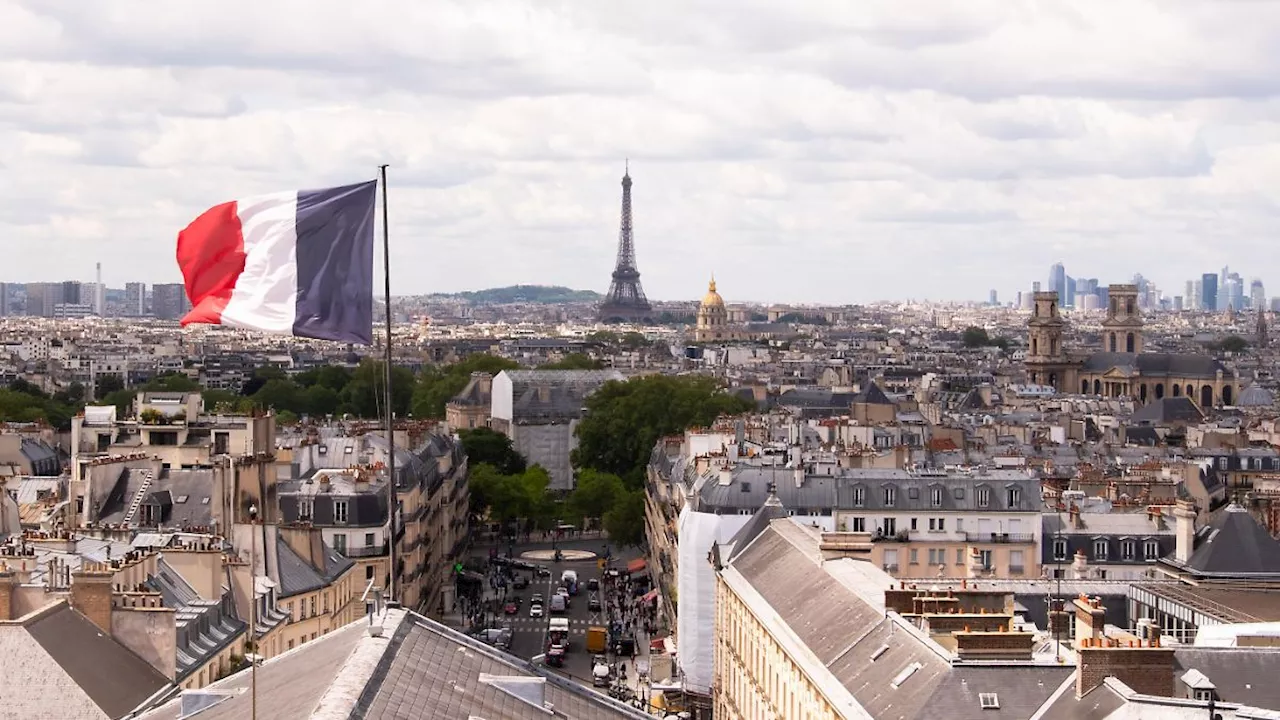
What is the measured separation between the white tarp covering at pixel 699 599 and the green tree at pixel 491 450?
49.3 meters

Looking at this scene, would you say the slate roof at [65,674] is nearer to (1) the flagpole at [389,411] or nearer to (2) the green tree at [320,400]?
(1) the flagpole at [389,411]

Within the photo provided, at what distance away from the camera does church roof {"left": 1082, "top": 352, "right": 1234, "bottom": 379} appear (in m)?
182

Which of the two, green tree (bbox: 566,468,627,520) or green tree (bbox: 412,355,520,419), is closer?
green tree (bbox: 566,468,627,520)

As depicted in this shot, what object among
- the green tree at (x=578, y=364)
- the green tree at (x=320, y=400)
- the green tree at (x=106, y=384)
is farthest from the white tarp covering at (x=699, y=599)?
the green tree at (x=106, y=384)

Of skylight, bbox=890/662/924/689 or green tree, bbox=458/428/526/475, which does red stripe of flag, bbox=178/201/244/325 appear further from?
green tree, bbox=458/428/526/475

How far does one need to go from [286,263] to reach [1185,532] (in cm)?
3527

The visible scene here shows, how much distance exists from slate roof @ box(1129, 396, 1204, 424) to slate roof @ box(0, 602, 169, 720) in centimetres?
9687

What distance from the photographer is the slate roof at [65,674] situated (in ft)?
101

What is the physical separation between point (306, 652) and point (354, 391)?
137m

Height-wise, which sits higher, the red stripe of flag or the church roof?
the red stripe of flag

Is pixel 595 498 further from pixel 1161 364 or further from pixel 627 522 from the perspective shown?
pixel 1161 364

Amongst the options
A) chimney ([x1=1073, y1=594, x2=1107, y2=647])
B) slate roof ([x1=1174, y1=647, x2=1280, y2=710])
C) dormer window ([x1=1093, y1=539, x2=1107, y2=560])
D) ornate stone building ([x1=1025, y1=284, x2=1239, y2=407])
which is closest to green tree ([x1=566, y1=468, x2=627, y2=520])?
dormer window ([x1=1093, y1=539, x2=1107, y2=560])

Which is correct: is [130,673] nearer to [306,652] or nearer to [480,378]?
[306,652]

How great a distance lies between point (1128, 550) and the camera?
58.3m
